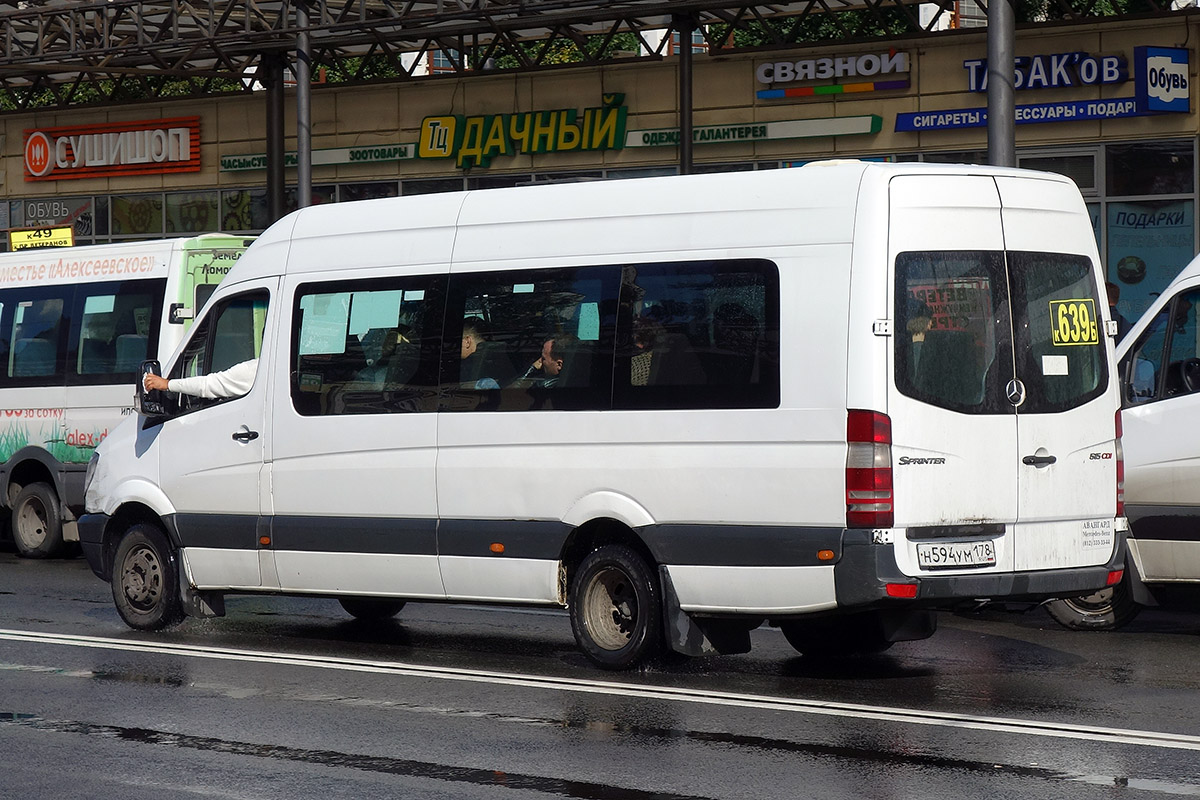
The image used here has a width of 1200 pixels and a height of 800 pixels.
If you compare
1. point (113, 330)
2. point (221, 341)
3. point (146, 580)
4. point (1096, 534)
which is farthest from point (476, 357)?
point (113, 330)

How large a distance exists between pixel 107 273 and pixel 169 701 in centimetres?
817

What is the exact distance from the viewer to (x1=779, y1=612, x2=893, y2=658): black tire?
9.61 meters

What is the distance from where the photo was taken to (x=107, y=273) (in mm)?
15867

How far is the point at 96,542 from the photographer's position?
1132 cm

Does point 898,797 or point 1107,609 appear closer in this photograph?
point 898,797

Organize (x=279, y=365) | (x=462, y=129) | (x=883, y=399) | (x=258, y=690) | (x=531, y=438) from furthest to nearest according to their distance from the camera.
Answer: (x=462, y=129) → (x=279, y=365) → (x=531, y=438) → (x=258, y=690) → (x=883, y=399)

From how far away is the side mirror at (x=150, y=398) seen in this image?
11.0m

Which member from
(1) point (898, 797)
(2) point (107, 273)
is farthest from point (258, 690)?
(2) point (107, 273)

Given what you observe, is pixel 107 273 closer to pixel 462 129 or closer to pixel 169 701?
pixel 169 701

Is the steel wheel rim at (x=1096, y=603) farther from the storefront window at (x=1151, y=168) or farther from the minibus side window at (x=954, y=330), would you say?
the storefront window at (x=1151, y=168)

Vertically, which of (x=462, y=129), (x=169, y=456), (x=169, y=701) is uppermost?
(x=462, y=129)

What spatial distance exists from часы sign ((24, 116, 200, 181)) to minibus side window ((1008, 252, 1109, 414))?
24.7m

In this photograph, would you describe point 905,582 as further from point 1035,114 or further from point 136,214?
point 136,214

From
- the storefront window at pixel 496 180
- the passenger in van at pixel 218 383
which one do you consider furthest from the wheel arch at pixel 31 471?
the storefront window at pixel 496 180
